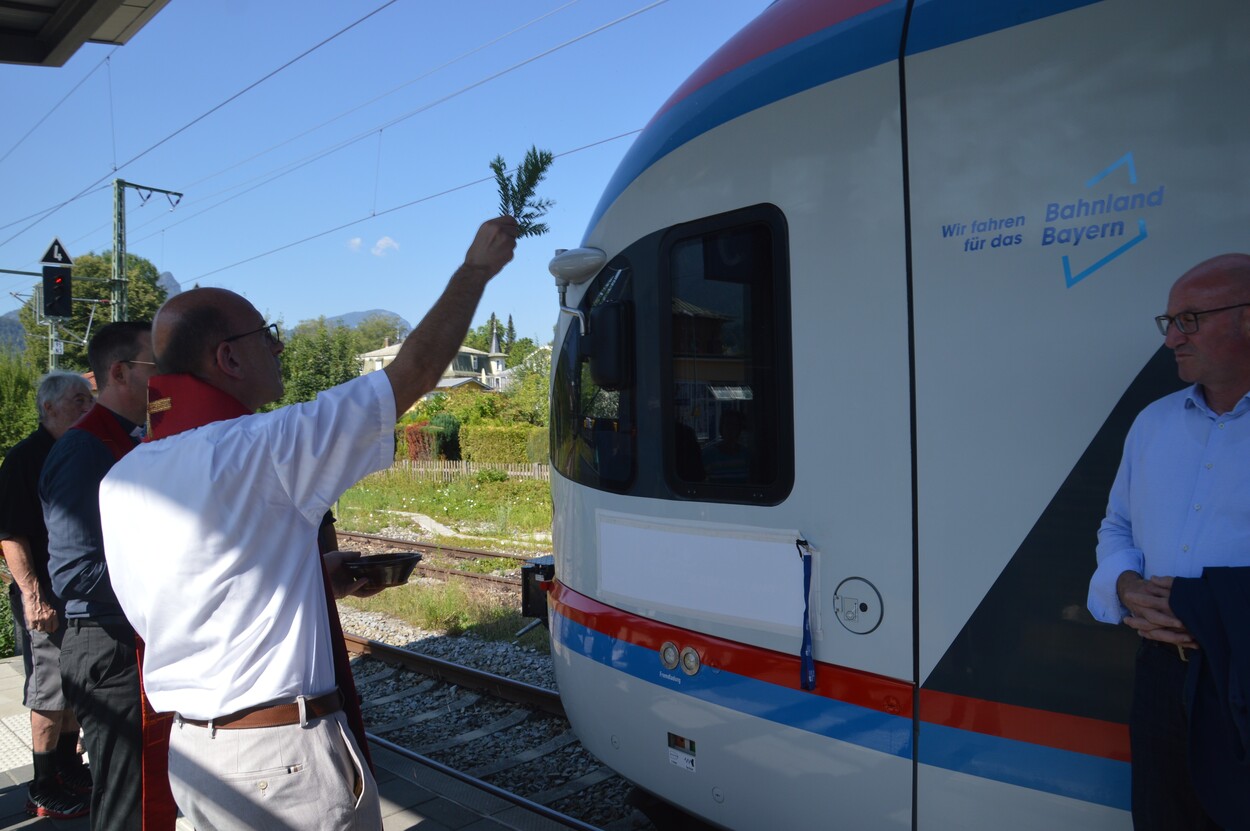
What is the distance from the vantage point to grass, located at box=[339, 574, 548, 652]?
27.8ft

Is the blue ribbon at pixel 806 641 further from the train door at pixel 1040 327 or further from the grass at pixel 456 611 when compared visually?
the grass at pixel 456 611

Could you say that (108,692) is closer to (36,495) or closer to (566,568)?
(36,495)

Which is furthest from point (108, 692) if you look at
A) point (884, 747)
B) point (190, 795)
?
point (884, 747)

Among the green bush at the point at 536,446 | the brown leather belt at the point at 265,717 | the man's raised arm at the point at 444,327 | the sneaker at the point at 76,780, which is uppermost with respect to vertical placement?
the man's raised arm at the point at 444,327

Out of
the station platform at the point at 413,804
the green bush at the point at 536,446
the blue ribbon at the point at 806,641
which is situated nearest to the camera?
the blue ribbon at the point at 806,641

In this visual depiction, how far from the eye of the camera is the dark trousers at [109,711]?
364cm

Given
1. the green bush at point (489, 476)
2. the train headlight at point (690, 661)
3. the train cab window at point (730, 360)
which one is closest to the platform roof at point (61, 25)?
the train cab window at point (730, 360)

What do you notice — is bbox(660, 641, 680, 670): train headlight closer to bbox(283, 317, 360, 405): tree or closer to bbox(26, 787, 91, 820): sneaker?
bbox(26, 787, 91, 820): sneaker

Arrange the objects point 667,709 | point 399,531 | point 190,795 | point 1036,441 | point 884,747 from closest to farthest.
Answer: point 190,795 < point 1036,441 < point 884,747 < point 667,709 < point 399,531

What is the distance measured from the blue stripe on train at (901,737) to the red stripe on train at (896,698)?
0.02 meters

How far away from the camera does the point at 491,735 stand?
595 centimetres

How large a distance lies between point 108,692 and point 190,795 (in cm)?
193

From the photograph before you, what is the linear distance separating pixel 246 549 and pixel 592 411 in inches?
83.0

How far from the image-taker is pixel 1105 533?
2.28 meters
